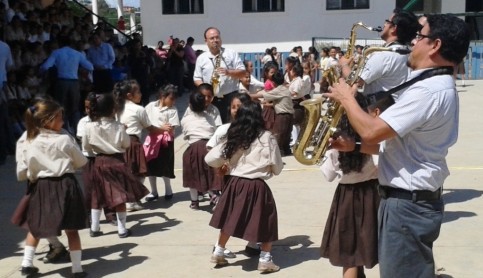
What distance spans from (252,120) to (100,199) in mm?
1808

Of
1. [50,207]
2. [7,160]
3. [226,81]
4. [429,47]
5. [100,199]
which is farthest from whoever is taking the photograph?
[7,160]

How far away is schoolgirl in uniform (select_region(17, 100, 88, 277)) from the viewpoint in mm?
4891

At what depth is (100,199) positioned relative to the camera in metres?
5.98

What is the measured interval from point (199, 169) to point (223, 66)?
5.31 ft

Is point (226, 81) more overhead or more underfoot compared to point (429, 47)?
more underfoot

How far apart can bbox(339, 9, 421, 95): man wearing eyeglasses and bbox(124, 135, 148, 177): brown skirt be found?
265 centimetres

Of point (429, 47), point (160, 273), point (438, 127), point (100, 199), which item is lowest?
point (160, 273)

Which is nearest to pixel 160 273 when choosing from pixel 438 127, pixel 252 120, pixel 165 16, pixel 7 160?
pixel 252 120

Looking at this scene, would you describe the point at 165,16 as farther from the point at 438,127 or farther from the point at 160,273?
the point at 438,127

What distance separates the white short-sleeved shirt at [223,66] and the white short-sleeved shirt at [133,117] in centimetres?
135

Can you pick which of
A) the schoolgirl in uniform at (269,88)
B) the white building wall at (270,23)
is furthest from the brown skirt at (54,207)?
the white building wall at (270,23)

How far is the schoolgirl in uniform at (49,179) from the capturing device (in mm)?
4891

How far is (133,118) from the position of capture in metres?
6.80

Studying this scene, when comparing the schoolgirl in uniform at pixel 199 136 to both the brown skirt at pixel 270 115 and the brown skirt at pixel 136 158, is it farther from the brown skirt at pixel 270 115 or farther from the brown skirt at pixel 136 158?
the brown skirt at pixel 270 115
